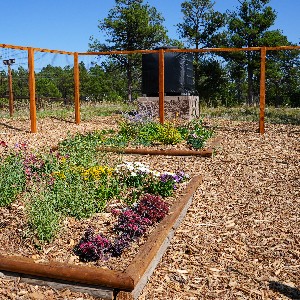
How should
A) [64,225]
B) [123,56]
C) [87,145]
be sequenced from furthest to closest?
[123,56]
[87,145]
[64,225]

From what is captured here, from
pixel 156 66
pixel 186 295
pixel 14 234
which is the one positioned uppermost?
pixel 156 66

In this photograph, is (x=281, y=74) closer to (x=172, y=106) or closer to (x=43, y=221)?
(x=172, y=106)

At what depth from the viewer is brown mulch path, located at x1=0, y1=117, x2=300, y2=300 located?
10.2 feet

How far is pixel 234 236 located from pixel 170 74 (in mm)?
8466

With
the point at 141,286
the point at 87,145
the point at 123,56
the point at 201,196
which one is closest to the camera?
the point at 141,286

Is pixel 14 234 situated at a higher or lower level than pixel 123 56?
lower

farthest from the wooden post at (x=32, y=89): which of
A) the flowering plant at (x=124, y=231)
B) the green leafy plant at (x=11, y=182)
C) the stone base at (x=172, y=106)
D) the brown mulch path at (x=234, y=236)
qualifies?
the flowering plant at (x=124, y=231)

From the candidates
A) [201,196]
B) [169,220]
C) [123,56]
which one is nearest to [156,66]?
[201,196]

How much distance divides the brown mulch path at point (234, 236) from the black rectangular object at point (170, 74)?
477 centimetres

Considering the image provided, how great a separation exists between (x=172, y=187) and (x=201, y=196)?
510 millimetres

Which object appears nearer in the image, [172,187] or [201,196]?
[172,187]

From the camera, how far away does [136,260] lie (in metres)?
3.04

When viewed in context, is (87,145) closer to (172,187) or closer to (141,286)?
(172,187)

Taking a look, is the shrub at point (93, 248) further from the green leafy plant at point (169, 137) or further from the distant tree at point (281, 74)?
the distant tree at point (281, 74)
